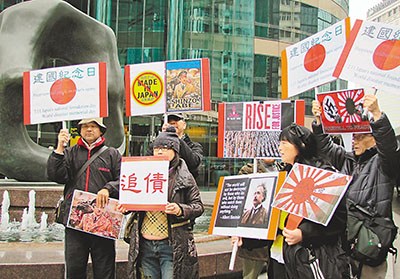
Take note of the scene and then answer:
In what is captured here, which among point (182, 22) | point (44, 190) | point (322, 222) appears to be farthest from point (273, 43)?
point (322, 222)

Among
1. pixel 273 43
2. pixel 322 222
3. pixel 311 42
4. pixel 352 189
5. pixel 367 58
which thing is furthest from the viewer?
pixel 273 43

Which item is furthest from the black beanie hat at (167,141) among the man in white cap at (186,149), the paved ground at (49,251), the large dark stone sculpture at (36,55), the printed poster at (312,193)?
the large dark stone sculpture at (36,55)

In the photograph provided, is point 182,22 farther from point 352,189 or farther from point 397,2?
point 397,2

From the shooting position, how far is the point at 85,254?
4105 mm

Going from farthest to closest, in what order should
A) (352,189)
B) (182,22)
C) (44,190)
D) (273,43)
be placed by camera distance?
(273,43), (182,22), (44,190), (352,189)

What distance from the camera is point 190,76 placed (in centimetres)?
543

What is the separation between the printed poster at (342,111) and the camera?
13.5 ft

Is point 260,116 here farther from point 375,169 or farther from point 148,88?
point 375,169

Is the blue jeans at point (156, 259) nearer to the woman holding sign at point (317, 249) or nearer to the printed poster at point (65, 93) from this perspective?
the woman holding sign at point (317, 249)

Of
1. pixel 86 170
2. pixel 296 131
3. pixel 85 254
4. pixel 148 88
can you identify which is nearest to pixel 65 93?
pixel 86 170

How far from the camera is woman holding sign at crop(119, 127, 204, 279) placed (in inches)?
150

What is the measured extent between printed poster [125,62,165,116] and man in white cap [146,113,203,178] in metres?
0.23

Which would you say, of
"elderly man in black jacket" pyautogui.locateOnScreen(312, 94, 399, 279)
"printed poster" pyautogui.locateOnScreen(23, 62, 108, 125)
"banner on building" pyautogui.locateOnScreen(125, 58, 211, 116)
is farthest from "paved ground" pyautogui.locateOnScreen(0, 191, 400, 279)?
"elderly man in black jacket" pyautogui.locateOnScreen(312, 94, 399, 279)

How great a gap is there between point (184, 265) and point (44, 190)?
525cm
